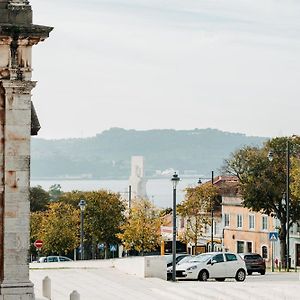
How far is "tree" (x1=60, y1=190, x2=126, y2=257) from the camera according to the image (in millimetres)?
88188

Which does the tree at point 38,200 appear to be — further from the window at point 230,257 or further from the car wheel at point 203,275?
the car wheel at point 203,275

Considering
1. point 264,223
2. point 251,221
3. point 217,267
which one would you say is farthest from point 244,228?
point 217,267

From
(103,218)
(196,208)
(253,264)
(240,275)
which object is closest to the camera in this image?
(240,275)

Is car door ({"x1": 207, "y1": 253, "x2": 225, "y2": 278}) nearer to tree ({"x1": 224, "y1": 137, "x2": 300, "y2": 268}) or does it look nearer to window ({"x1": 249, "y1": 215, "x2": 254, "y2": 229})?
tree ({"x1": 224, "y1": 137, "x2": 300, "y2": 268})

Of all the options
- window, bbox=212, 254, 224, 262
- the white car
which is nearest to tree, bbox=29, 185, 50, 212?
the white car

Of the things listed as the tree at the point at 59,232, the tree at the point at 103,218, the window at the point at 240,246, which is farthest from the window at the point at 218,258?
the window at the point at 240,246

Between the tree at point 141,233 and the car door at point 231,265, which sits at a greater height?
the tree at point 141,233

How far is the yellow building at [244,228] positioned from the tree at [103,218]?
1095 centimetres

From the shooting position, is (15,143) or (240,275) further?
(240,275)

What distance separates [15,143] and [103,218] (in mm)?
62678

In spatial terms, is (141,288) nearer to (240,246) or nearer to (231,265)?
(231,265)

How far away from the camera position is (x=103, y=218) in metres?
88.7

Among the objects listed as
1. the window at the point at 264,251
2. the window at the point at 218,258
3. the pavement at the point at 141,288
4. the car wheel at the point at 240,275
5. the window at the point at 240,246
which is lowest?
the pavement at the point at 141,288

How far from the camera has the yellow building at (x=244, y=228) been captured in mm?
91312
